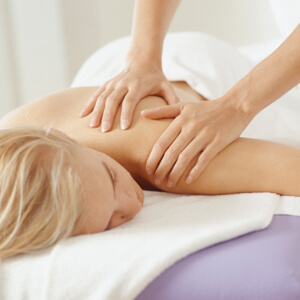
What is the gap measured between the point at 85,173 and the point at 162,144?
22 centimetres

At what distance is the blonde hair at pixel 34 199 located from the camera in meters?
0.91

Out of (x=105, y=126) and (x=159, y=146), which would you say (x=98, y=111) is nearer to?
(x=105, y=126)

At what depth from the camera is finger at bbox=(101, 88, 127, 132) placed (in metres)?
1.21

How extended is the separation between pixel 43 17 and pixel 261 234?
8.01 ft

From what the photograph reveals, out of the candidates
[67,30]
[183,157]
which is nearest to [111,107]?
[183,157]

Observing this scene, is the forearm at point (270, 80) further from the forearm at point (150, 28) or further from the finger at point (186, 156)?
the forearm at point (150, 28)

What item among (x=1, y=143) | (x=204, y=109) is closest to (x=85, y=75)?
(x=204, y=109)

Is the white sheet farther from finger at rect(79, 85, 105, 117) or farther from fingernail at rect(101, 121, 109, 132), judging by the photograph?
finger at rect(79, 85, 105, 117)

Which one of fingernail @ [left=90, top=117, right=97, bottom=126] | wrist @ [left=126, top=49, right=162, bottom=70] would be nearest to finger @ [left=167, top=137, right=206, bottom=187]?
fingernail @ [left=90, top=117, right=97, bottom=126]

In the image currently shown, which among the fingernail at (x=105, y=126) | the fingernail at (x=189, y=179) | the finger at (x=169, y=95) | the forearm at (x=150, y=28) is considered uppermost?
the forearm at (x=150, y=28)

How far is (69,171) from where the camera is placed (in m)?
0.95

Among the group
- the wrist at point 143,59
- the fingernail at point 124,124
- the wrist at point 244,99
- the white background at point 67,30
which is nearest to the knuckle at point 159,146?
the fingernail at point 124,124

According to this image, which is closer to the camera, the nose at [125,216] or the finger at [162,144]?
the nose at [125,216]

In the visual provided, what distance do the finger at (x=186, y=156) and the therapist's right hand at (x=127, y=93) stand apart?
17 cm
